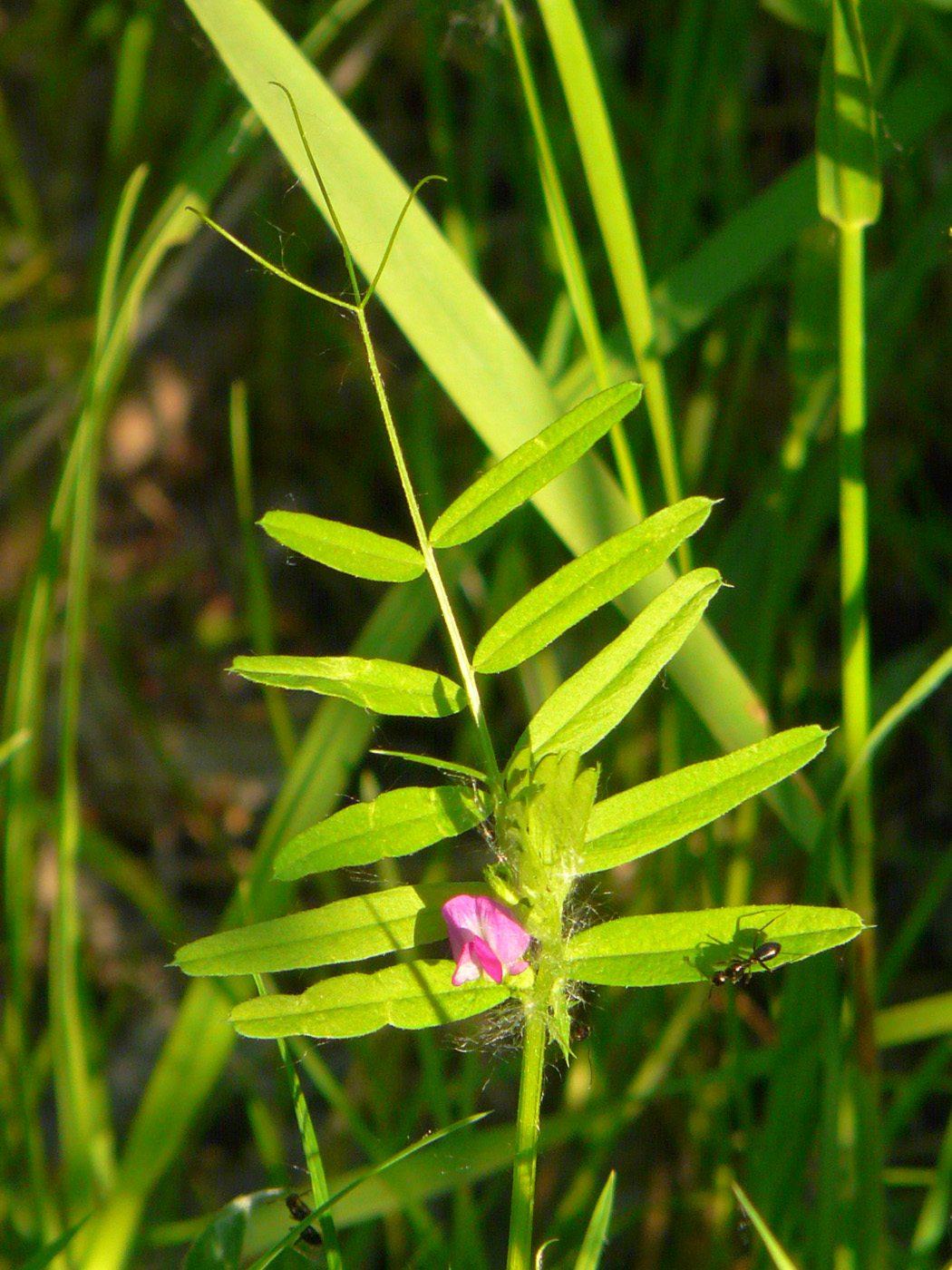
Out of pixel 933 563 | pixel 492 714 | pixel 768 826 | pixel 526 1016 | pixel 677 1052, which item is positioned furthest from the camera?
pixel 492 714

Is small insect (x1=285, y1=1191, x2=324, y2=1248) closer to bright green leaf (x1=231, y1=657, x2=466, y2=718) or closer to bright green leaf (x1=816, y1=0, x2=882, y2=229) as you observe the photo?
bright green leaf (x1=231, y1=657, x2=466, y2=718)

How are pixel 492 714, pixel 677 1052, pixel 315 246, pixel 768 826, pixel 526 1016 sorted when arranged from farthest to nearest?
pixel 315 246 < pixel 492 714 < pixel 768 826 < pixel 677 1052 < pixel 526 1016

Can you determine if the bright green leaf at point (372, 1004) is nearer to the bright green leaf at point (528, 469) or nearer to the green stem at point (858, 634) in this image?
the bright green leaf at point (528, 469)

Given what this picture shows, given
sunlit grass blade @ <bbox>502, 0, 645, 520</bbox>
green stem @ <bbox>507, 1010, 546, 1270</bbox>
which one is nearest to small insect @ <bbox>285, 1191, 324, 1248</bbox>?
green stem @ <bbox>507, 1010, 546, 1270</bbox>

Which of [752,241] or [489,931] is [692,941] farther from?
[752,241]

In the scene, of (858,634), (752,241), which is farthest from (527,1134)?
(752,241)

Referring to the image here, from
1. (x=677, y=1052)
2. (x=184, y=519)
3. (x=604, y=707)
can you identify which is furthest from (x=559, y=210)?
(x=184, y=519)

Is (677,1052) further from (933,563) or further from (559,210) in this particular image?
(559,210)
